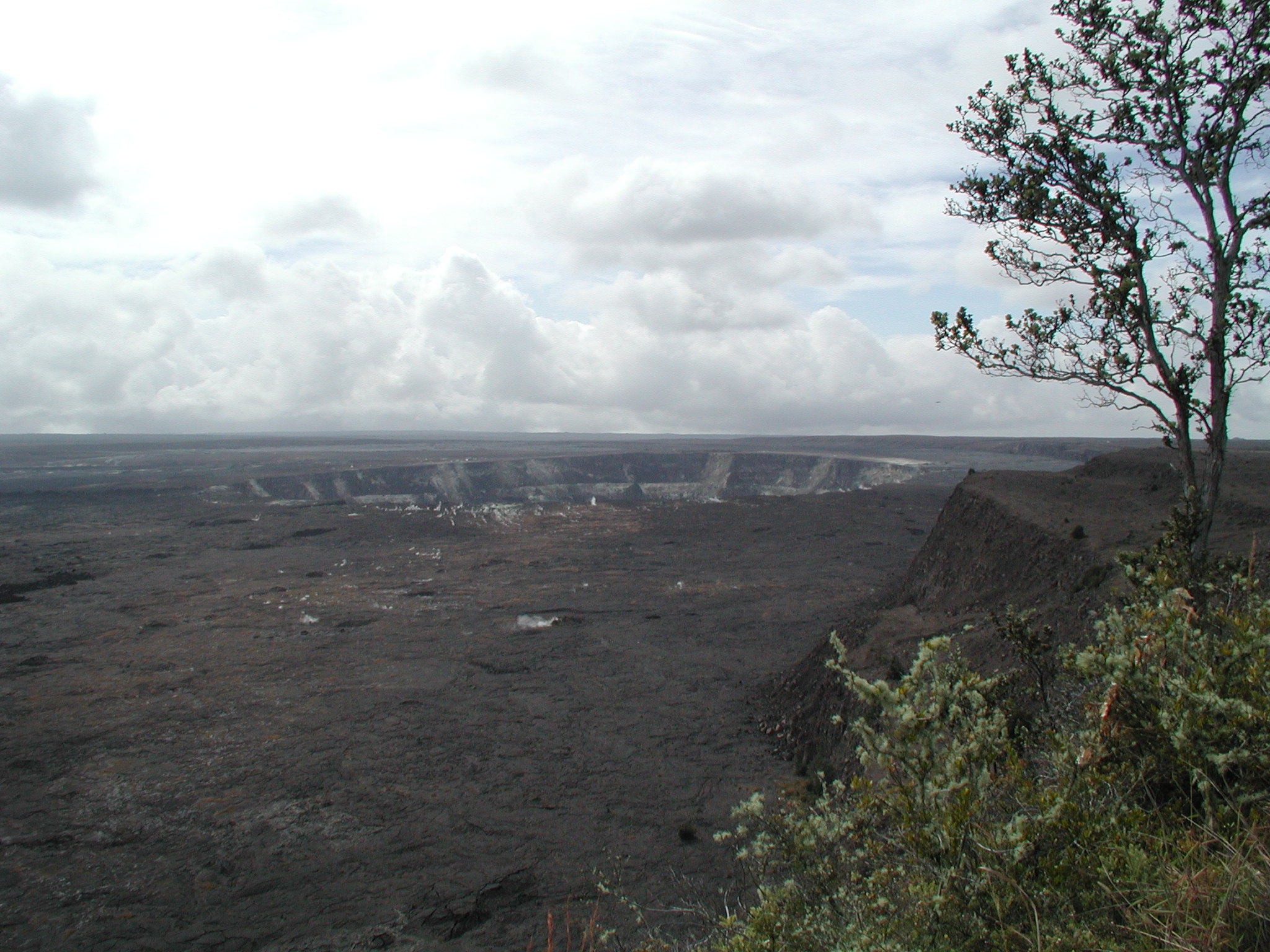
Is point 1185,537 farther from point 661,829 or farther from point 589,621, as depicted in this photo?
point 589,621

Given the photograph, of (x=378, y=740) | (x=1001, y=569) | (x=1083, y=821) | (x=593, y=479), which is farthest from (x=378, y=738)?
(x=593, y=479)

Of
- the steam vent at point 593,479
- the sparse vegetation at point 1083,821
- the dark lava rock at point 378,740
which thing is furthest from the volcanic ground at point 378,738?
the steam vent at point 593,479

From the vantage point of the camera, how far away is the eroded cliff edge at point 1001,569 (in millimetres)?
11484

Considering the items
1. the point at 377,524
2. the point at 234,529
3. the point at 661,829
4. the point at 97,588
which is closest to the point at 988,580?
the point at 661,829

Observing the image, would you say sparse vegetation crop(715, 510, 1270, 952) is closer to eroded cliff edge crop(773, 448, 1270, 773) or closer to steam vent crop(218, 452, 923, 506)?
eroded cliff edge crop(773, 448, 1270, 773)

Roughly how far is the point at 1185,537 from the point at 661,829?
24.7ft

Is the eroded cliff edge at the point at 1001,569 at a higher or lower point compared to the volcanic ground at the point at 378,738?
higher

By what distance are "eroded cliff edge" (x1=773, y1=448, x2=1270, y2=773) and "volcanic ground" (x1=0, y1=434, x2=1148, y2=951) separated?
1387mm

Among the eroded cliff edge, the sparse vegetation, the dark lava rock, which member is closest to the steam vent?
the dark lava rock

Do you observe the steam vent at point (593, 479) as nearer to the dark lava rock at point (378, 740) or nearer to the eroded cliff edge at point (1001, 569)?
the dark lava rock at point (378, 740)

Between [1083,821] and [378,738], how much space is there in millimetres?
13056

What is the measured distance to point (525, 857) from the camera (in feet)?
31.6

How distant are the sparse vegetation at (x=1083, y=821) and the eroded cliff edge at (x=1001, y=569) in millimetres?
7023

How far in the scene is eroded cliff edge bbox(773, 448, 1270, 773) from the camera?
1148cm
